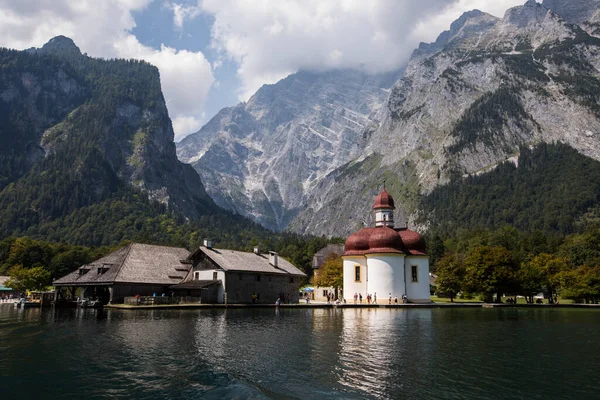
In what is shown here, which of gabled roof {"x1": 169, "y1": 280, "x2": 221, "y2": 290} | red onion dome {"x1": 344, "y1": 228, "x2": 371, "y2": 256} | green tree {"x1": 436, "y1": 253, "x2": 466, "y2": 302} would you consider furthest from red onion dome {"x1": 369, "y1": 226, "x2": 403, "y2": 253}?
gabled roof {"x1": 169, "y1": 280, "x2": 221, "y2": 290}

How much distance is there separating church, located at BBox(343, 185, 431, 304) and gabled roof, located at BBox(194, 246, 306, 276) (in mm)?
10831

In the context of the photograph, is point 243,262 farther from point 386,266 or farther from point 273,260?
point 386,266

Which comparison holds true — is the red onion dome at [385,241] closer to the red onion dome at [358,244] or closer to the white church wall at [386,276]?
the red onion dome at [358,244]

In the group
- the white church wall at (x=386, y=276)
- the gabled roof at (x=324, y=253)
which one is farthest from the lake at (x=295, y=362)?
the gabled roof at (x=324, y=253)

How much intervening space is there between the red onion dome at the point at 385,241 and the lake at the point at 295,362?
124 feet

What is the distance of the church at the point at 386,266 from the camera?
76.8m

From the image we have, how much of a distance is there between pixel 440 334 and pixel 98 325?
2711cm

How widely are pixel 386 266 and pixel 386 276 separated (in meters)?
1.55

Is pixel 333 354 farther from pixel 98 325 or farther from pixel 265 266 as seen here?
pixel 265 266

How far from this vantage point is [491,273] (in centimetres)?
8269

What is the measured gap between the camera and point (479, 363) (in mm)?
24547

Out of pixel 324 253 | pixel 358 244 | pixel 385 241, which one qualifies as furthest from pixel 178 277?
pixel 324 253

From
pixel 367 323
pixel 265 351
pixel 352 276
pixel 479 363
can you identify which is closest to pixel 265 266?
pixel 352 276

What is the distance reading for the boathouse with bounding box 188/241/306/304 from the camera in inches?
2844
